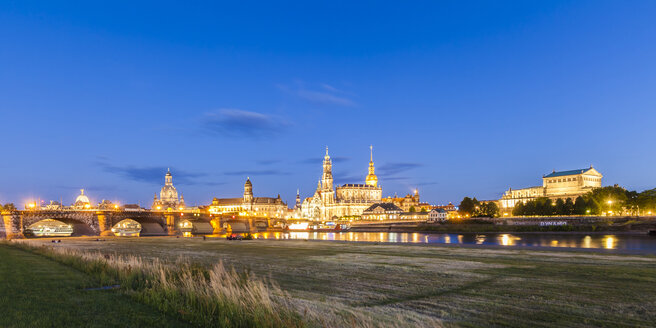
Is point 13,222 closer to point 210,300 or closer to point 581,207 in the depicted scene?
point 210,300

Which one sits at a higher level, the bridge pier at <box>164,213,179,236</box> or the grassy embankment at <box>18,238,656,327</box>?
the grassy embankment at <box>18,238,656,327</box>

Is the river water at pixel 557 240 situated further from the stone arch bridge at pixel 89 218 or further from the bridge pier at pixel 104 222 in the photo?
the stone arch bridge at pixel 89 218

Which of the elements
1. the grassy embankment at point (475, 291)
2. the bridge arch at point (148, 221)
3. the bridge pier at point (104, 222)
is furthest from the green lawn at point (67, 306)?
the bridge arch at point (148, 221)

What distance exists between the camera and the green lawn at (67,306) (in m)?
10.8

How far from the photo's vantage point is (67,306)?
12.8m

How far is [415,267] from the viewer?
25.6 metres

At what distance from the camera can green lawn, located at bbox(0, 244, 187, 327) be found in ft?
35.4

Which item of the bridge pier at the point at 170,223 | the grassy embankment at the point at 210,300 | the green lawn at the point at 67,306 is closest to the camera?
the grassy embankment at the point at 210,300

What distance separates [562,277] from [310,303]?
46.9 feet

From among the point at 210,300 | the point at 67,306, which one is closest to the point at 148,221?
the point at 67,306

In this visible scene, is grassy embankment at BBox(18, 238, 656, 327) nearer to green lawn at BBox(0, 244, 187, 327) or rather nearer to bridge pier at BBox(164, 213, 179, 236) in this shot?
green lawn at BBox(0, 244, 187, 327)

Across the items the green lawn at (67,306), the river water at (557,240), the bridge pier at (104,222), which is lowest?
the river water at (557,240)

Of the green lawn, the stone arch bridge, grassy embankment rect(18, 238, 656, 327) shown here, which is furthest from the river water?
the stone arch bridge

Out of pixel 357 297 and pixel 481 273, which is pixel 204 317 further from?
pixel 481 273
